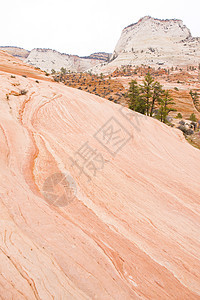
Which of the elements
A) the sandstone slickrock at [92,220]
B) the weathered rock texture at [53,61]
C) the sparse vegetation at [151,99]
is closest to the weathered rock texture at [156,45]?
the weathered rock texture at [53,61]

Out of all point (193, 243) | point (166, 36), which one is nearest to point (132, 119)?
point (193, 243)

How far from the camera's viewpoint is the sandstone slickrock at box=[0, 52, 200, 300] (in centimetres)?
303

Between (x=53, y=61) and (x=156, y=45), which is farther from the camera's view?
(x=53, y=61)

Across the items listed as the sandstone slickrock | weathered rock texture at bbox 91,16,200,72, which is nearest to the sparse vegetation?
the sandstone slickrock

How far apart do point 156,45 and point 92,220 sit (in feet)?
536

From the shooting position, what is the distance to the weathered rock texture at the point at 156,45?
11988 cm

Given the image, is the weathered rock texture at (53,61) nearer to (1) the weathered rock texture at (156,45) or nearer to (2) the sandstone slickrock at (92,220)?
(1) the weathered rock texture at (156,45)

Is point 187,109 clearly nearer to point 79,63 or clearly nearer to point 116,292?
point 116,292

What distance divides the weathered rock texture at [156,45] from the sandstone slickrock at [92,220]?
407 feet

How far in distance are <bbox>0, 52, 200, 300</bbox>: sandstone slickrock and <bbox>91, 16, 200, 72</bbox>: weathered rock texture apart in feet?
407

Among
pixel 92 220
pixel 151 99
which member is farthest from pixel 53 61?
pixel 92 220

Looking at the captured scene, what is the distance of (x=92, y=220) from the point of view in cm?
432

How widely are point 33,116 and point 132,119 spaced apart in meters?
6.03

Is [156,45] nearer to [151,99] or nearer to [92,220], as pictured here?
[151,99]
